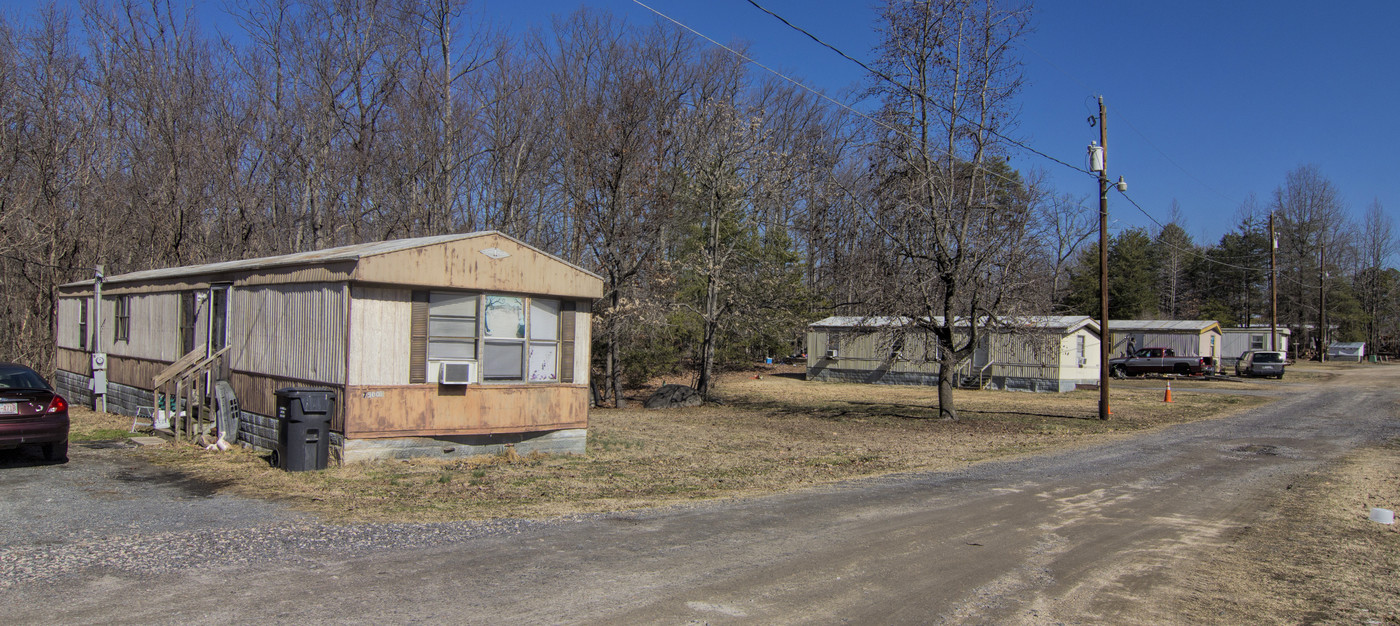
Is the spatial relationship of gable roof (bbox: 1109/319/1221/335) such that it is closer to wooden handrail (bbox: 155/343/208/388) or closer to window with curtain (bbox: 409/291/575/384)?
window with curtain (bbox: 409/291/575/384)

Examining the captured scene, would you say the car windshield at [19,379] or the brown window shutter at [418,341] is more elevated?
the brown window shutter at [418,341]

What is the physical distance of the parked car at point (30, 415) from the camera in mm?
9289

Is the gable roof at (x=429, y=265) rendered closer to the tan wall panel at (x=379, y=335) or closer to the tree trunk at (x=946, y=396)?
the tan wall panel at (x=379, y=335)

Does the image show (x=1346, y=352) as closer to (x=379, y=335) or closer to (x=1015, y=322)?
(x=1015, y=322)

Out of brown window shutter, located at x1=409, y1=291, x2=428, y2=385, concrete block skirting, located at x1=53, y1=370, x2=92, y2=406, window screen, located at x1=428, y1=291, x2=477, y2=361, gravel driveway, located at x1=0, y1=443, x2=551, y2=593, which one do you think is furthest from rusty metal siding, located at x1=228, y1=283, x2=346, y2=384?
concrete block skirting, located at x1=53, y1=370, x2=92, y2=406

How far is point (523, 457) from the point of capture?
1177 cm

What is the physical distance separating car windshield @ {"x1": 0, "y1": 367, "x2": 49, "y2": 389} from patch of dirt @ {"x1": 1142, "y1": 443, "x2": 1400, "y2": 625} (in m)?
12.0

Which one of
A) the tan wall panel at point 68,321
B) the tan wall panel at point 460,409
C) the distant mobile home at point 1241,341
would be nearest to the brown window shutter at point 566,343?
the tan wall panel at point 460,409

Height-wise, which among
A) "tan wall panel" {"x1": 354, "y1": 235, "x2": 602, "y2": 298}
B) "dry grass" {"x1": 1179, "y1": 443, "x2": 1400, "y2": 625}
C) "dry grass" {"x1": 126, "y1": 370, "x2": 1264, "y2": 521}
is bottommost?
"dry grass" {"x1": 126, "y1": 370, "x2": 1264, "y2": 521}

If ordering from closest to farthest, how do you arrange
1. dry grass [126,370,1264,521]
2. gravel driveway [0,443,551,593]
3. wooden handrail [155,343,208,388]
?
gravel driveway [0,443,551,593]
dry grass [126,370,1264,521]
wooden handrail [155,343,208,388]

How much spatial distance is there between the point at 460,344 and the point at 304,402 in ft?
6.93

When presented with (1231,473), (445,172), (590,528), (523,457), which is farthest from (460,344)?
(445,172)

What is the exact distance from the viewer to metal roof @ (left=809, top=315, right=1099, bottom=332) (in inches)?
751

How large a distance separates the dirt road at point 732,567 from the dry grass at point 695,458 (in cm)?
105
